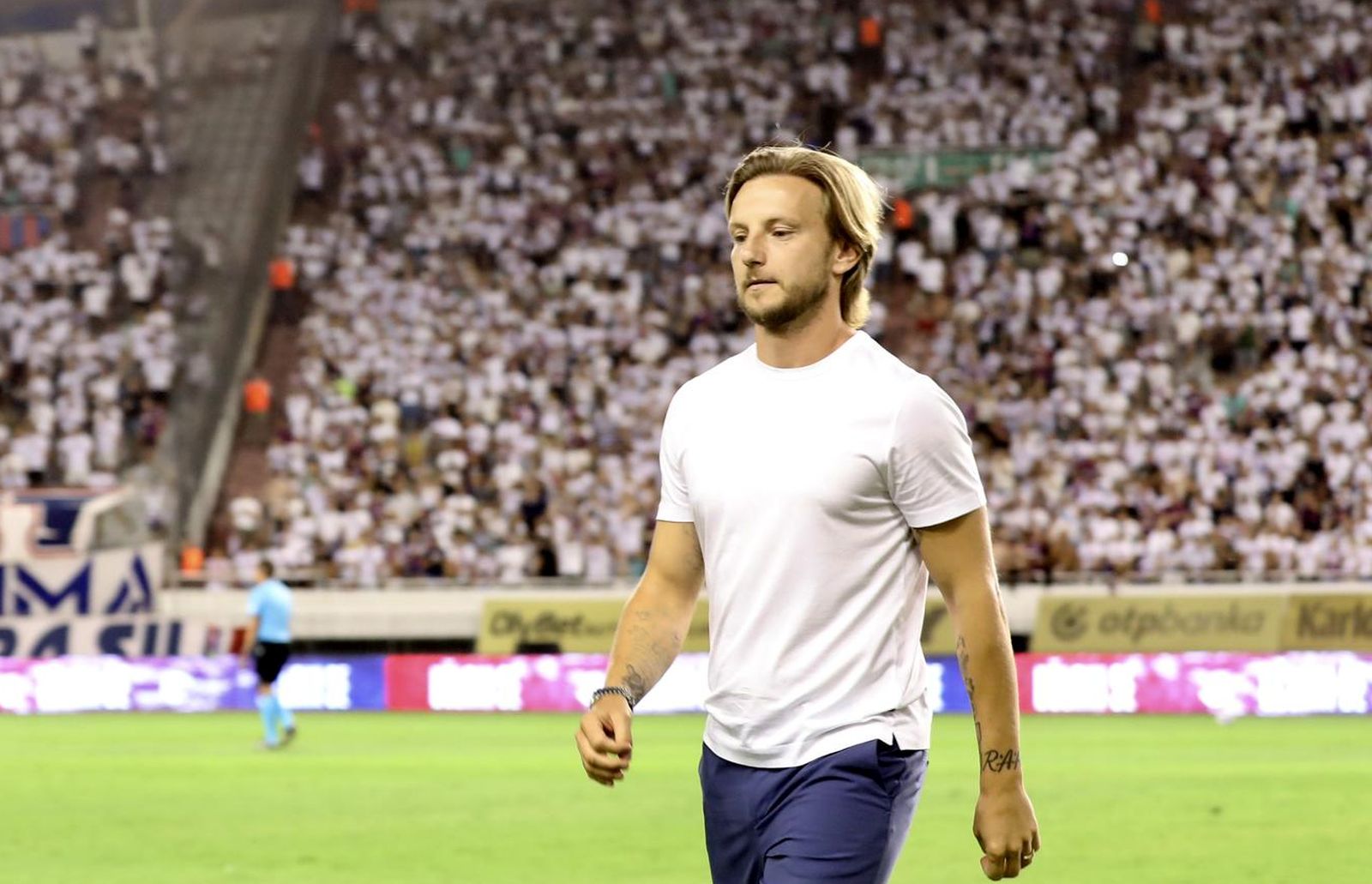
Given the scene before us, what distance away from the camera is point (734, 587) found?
468 centimetres

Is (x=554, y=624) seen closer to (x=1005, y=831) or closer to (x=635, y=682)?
(x=635, y=682)

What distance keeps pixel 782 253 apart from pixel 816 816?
4.06 feet

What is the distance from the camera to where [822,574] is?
180 inches

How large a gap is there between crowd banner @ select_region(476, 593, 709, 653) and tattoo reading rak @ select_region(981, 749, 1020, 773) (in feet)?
78.8

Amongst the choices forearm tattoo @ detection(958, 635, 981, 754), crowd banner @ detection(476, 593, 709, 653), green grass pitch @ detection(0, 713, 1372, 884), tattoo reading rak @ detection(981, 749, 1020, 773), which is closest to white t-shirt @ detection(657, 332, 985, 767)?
forearm tattoo @ detection(958, 635, 981, 754)

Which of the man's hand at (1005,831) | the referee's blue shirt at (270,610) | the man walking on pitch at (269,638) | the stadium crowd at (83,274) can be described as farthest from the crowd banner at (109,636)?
the man's hand at (1005,831)

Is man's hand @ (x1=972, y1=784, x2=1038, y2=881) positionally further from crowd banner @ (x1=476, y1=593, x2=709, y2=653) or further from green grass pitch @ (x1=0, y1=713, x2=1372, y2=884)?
crowd banner @ (x1=476, y1=593, x2=709, y2=653)

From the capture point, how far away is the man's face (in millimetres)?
4660

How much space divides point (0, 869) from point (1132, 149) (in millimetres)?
26750

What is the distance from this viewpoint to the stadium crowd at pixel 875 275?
30.1m

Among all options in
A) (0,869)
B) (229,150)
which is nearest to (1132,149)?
(229,150)

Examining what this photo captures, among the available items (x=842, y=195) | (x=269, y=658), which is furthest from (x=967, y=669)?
(x=269, y=658)

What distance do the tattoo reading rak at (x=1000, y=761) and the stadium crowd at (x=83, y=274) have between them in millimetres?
29009

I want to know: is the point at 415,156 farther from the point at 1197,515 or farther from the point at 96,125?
the point at 1197,515
